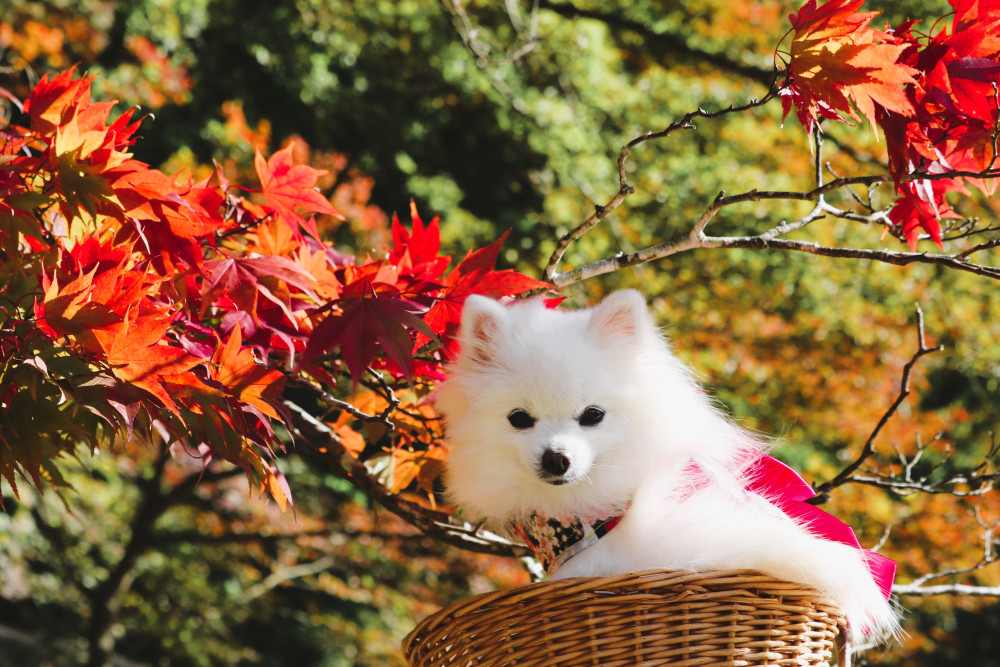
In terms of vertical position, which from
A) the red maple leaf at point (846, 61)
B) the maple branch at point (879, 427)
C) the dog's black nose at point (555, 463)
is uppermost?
the red maple leaf at point (846, 61)

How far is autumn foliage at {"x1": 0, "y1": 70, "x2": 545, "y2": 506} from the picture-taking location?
1.29 meters

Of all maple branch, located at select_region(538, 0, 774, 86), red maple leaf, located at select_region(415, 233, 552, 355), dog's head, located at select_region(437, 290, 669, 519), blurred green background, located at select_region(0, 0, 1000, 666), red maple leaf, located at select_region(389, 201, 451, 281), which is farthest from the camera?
maple branch, located at select_region(538, 0, 774, 86)

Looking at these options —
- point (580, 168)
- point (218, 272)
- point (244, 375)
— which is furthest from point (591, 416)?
point (580, 168)

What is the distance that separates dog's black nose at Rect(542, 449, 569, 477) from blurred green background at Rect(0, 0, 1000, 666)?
3.24 meters

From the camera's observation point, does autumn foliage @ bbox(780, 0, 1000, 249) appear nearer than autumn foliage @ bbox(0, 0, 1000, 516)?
No

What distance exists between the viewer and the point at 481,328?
162 centimetres

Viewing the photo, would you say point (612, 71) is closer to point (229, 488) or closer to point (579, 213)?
point (579, 213)

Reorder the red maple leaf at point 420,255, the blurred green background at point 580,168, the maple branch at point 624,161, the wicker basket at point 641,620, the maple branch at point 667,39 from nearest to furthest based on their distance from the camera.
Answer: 1. the wicker basket at point 641,620
2. the maple branch at point 624,161
3. the red maple leaf at point 420,255
4. the blurred green background at point 580,168
5. the maple branch at point 667,39

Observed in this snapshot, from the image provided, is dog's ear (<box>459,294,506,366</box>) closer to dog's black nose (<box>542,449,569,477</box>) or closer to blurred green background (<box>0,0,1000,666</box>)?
dog's black nose (<box>542,449,569,477</box>)

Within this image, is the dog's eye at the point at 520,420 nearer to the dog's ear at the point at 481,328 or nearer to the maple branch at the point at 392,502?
the dog's ear at the point at 481,328

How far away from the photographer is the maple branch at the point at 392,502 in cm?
195

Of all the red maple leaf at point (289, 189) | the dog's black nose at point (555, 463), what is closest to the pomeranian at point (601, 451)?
the dog's black nose at point (555, 463)

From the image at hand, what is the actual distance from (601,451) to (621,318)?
0.87 ft

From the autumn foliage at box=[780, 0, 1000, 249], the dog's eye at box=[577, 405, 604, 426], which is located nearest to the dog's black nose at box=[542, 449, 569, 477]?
the dog's eye at box=[577, 405, 604, 426]
